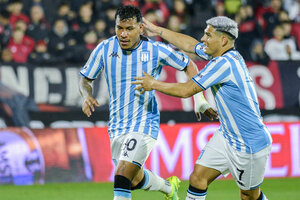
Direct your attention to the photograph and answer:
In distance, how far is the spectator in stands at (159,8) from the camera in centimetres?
1266

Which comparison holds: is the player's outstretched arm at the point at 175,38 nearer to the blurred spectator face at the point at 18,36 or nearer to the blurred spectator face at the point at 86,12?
the blurred spectator face at the point at 18,36

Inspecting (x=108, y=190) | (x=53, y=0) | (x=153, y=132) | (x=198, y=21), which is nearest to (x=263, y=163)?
(x=153, y=132)

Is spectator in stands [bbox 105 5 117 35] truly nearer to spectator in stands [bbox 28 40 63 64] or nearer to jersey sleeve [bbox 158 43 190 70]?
spectator in stands [bbox 28 40 63 64]

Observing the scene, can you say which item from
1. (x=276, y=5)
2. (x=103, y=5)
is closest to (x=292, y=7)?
(x=276, y=5)

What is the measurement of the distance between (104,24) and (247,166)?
22.0 ft

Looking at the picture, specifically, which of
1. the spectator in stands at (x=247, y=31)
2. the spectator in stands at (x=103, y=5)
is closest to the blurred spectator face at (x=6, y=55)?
the spectator in stands at (x=103, y=5)

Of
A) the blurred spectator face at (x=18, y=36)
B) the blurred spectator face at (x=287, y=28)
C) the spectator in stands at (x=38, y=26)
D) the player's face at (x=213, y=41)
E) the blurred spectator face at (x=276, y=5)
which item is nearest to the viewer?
the player's face at (x=213, y=41)

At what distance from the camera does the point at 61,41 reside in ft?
36.5

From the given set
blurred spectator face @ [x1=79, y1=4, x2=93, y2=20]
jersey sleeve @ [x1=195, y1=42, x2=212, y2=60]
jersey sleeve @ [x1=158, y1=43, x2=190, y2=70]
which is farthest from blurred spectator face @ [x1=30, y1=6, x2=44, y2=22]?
jersey sleeve @ [x1=195, y1=42, x2=212, y2=60]

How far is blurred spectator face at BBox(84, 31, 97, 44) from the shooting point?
11203 millimetres

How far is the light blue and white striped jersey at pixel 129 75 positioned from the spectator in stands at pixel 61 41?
469cm

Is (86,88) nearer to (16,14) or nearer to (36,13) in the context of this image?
(36,13)

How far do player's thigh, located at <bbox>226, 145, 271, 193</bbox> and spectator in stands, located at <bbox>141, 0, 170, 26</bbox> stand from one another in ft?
24.0

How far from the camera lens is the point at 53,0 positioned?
12805 mm
